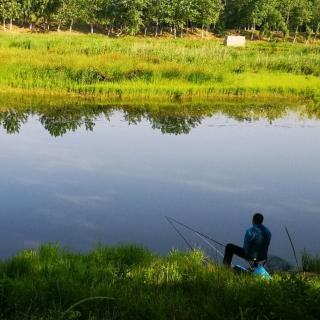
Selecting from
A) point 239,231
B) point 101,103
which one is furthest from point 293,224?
point 101,103

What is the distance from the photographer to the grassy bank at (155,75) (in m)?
24.4

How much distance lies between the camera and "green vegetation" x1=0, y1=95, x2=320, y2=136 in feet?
62.7

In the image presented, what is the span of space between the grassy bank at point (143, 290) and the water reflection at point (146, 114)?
11014 millimetres

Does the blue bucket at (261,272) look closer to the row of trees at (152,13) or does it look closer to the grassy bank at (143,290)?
the grassy bank at (143,290)

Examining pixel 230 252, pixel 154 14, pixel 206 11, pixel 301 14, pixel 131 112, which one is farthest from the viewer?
pixel 301 14

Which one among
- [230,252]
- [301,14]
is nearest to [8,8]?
[301,14]

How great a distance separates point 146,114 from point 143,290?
51.9ft

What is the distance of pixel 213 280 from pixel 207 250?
248 centimetres

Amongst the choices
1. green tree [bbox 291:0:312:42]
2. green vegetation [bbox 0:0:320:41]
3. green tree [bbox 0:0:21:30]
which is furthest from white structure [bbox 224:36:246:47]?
green tree [bbox 0:0:21:30]

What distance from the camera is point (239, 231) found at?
31.2 ft

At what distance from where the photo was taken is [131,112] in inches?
851

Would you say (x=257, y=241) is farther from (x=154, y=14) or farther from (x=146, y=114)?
(x=154, y=14)

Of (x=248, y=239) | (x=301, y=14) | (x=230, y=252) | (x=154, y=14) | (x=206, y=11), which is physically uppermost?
(x=301, y=14)

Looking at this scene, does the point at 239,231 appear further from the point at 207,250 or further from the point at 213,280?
the point at 213,280
